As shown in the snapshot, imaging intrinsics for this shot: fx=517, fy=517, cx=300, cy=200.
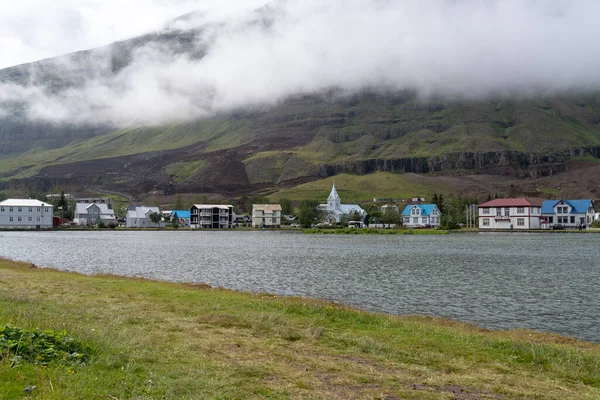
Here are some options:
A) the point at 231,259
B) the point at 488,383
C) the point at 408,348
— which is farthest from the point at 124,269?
the point at 488,383

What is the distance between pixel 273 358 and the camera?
1388 centimetres

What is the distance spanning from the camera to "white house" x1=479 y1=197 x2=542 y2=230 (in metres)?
157

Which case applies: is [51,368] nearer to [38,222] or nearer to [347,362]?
[347,362]

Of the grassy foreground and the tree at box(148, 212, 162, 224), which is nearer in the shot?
the grassy foreground

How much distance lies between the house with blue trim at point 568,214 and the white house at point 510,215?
6.39 m

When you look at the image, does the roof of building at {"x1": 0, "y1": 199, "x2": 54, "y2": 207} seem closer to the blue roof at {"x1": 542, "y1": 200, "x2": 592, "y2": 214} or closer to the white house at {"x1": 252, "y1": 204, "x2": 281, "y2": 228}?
the white house at {"x1": 252, "y1": 204, "x2": 281, "y2": 228}

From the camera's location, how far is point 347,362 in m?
13.8

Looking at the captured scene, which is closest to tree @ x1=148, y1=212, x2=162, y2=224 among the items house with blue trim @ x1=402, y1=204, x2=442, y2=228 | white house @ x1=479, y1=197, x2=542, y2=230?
house with blue trim @ x1=402, y1=204, x2=442, y2=228

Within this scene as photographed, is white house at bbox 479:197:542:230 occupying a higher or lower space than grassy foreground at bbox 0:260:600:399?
higher

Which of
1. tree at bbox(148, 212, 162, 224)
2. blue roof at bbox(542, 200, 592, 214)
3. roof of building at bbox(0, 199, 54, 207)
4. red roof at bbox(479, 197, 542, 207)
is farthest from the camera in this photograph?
tree at bbox(148, 212, 162, 224)

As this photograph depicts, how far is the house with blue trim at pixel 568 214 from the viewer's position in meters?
164

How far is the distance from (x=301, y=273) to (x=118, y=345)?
3527 cm

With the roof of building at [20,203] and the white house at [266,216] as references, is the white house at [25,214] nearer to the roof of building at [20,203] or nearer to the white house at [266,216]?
the roof of building at [20,203]

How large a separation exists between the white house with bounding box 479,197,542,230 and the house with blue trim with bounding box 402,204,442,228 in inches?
772
